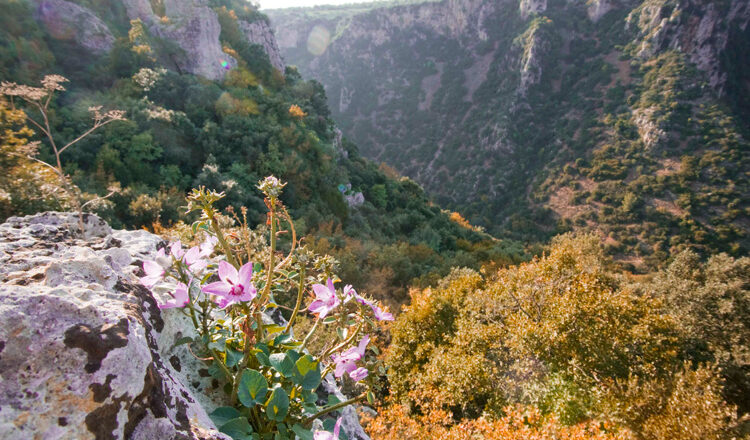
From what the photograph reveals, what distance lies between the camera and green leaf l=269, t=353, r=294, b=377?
52.1 inches

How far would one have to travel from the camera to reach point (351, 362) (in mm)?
1552

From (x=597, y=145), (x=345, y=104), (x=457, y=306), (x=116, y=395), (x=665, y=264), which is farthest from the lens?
(x=345, y=104)

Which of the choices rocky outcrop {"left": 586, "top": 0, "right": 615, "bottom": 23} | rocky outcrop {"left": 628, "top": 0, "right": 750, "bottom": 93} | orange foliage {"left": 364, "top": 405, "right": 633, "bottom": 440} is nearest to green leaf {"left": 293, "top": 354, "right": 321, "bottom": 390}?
orange foliage {"left": 364, "top": 405, "right": 633, "bottom": 440}

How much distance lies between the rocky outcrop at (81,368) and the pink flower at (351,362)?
0.53 m

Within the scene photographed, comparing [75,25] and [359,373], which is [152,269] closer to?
[359,373]

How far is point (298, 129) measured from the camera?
22.9 m

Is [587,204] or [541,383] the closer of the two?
[541,383]

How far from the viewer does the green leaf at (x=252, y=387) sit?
1.23 m

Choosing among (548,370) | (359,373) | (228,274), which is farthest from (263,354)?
(548,370)

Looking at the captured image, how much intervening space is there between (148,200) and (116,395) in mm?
12424

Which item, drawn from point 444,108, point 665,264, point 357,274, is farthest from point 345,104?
point 357,274

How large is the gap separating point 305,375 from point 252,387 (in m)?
0.22

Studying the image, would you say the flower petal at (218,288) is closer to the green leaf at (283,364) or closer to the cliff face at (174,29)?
the green leaf at (283,364)

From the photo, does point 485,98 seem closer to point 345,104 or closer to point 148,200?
point 345,104
